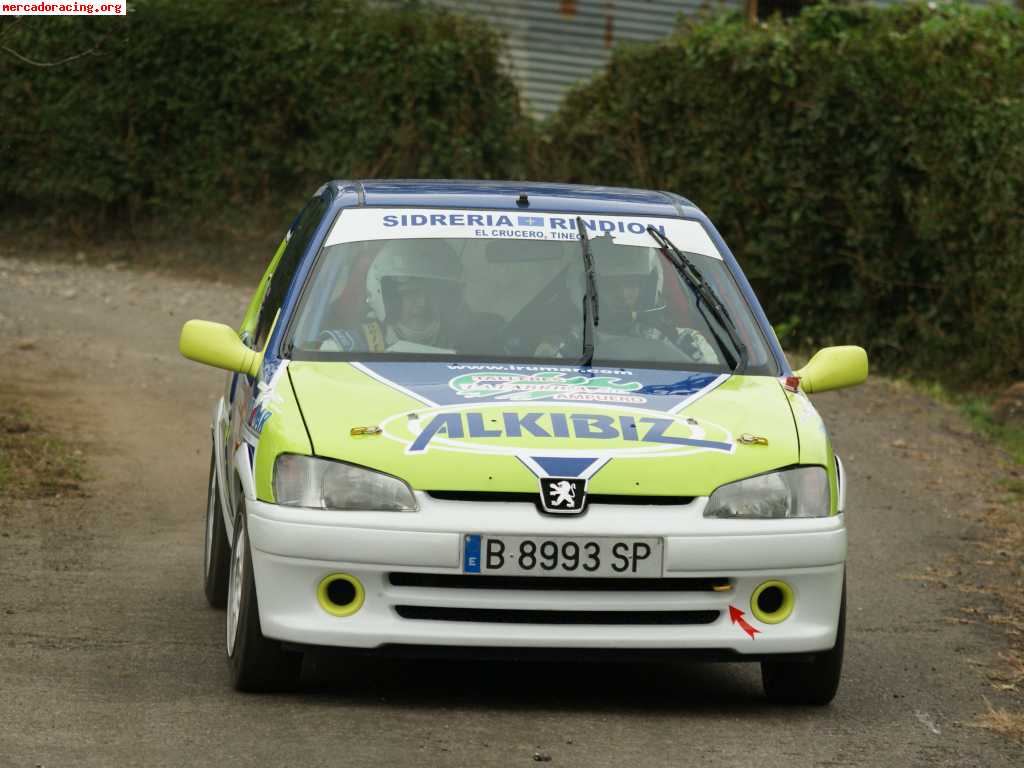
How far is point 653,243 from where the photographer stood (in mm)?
7195

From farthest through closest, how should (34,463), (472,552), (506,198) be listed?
(34,463)
(506,198)
(472,552)

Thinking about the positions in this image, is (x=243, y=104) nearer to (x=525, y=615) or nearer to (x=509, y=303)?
(x=509, y=303)

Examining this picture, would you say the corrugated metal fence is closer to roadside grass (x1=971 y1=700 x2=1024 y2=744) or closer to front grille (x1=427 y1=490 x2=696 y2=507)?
roadside grass (x1=971 y1=700 x2=1024 y2=744)

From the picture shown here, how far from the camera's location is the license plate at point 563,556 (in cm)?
561

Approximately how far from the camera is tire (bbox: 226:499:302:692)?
591 centimetres

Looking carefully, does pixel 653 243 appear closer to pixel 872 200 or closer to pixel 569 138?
pixel 872 200

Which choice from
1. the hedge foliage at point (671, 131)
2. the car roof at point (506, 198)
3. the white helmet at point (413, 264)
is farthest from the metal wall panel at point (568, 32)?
the white helmet at point (413, 264)

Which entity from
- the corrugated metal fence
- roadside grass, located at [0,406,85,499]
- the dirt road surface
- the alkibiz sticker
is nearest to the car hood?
the alkibiz sticker

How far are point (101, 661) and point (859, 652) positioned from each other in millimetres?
2796

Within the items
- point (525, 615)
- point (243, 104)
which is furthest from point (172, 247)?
point (525, 615)

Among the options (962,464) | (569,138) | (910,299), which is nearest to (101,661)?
(962,464)

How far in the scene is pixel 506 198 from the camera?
735cm

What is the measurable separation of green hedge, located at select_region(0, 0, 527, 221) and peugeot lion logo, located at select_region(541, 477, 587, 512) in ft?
48.6

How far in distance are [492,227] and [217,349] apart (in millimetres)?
1127
